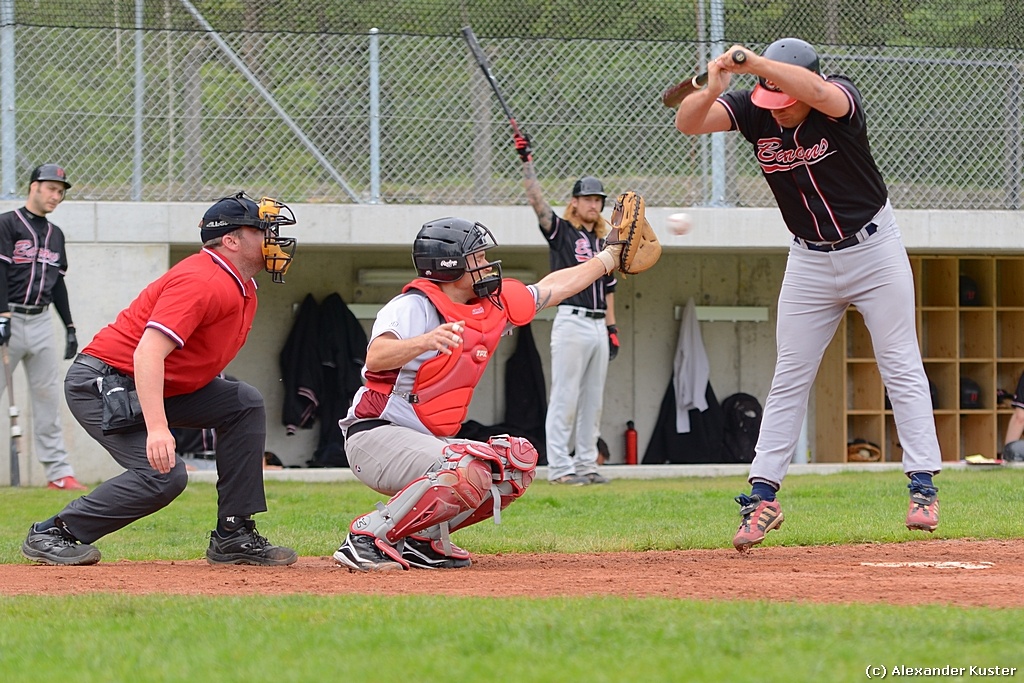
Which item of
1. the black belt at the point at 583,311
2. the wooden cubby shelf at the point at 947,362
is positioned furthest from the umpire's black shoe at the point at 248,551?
the wooden cubby shelf at the point at 947,362

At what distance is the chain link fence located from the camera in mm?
12445

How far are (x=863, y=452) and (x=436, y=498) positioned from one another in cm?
1003

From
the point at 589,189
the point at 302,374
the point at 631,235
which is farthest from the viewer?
the point at 302,374

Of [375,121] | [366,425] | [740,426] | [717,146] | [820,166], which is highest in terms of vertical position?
[375,121]

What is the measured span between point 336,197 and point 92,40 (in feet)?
8.82

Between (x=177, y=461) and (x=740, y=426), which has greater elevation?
(x=177, y=461)

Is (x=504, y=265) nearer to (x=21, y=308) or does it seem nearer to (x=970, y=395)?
(x=970, y=395)

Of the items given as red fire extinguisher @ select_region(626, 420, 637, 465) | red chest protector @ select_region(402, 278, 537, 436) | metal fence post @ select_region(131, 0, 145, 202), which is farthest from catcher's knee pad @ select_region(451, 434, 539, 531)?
red fire extinguisher @ select_region(626, 420, 637, 465)

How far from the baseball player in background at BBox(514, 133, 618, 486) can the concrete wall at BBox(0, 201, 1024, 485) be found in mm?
1619

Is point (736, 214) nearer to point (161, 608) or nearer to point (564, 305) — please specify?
point (564, 305)

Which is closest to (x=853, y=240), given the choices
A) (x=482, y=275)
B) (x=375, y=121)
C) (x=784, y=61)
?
(x=784, y=61)

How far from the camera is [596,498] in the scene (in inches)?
369

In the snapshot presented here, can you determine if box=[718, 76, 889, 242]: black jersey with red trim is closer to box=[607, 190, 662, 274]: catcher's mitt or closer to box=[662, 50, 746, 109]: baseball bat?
box=[662, 50, 746, 109]: baseball bat

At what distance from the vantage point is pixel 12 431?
35.8ft
